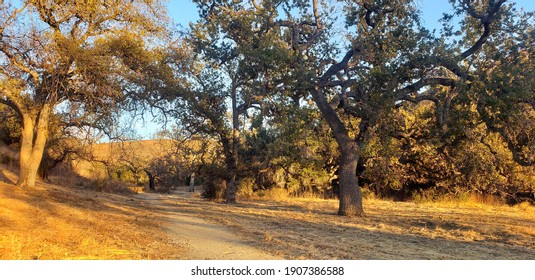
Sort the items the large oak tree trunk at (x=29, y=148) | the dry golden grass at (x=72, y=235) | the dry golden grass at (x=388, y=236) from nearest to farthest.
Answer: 1. the dry golden grass at (x=72, y=235)
2. the dry golden grass at (x=388, y=236)
3. the large oak tree trunk at (x=29, y=148)

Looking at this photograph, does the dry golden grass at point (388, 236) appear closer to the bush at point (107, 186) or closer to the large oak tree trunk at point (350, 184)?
the large oak tree trunk at point (350, 184)

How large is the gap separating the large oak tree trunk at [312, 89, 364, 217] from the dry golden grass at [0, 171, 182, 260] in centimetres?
679

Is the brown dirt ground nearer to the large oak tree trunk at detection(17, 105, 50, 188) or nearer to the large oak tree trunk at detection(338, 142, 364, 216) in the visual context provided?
the large oak tree trunk at detection(338, 142, 364, 216)

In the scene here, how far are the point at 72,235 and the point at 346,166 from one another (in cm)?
961

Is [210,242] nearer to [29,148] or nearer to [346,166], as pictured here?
[346,166]

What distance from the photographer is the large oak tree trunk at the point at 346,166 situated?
599 inches

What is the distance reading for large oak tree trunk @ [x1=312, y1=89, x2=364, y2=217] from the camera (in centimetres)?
1520

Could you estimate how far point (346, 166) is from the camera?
15.2m

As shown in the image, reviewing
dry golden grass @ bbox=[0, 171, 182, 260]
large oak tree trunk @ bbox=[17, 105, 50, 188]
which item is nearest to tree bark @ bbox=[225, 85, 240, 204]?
large oak tree trunk @ bbox=[17, 105, 50, 188]

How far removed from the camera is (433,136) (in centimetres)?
1451

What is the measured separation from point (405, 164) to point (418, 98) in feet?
40.0

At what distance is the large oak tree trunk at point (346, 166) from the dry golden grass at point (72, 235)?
22.3 ft

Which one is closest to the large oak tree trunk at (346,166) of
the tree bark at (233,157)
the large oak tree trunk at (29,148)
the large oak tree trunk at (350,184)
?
the large oak tree trunk at (350,184)

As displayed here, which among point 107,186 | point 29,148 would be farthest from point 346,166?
point 107,186
